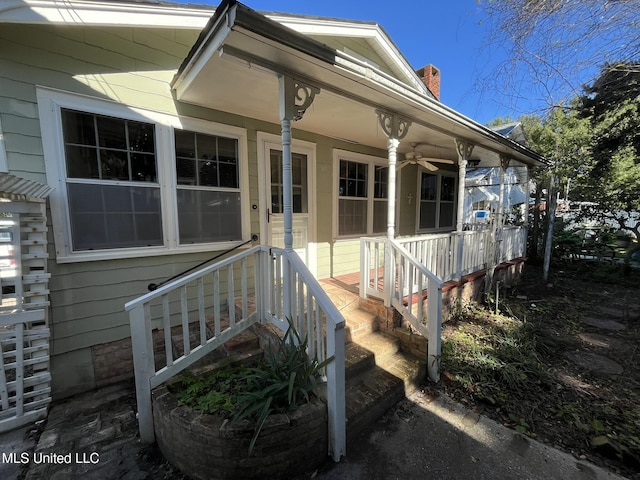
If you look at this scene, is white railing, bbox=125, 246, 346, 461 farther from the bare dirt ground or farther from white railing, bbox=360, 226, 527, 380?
the bare dirt ground

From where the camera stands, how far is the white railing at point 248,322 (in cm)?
195

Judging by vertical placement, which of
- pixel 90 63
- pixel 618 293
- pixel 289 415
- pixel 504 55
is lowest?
pixel 618 293

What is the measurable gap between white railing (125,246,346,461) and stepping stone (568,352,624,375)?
10.2 ft

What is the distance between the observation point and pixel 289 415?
1871 millimetres

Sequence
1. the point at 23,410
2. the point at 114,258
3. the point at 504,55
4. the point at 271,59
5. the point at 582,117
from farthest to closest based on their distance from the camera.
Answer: the point at 582,117 < the point at 504,55 < the point at 114,258 < the point at 23,410 < the point at 271,59

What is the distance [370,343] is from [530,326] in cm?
260

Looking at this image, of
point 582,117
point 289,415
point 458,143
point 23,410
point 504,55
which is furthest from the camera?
point 582,117

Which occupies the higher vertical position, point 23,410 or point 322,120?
point 322,120

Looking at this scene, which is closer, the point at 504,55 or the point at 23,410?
the point at 23,410

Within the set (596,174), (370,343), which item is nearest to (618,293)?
(596,174)

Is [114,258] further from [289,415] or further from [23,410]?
[289,415]

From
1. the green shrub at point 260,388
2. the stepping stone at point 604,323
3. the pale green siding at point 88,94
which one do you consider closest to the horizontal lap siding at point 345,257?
the pale green siding at point 88,94

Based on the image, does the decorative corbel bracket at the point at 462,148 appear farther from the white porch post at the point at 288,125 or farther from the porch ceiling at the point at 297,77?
the white porch post at the point at 288,125

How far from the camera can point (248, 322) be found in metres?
2.87
